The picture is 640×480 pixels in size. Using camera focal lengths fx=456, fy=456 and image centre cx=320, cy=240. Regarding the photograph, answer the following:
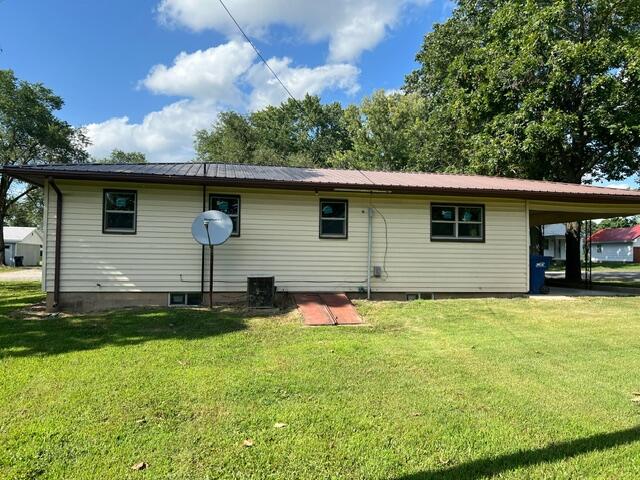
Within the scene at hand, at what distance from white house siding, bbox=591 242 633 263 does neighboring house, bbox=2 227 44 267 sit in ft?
182

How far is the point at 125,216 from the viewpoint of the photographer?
31.1ft

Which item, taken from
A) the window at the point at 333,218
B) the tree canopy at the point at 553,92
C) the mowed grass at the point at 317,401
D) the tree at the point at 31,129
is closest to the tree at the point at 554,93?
the tree canopy at the point at 553,92

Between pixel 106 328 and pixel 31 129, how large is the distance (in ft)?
84.3

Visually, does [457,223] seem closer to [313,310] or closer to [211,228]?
[313,310]

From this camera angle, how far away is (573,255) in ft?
56.1

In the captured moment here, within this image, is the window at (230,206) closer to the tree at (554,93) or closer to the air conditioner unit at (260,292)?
the air conditioner unit at (260,292)

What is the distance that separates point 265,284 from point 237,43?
5476 mm

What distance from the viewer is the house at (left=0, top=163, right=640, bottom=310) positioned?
30.4 ft

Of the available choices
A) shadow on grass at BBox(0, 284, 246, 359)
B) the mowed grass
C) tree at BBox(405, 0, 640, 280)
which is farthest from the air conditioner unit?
tree at BBox(405, 0, 640, 280)

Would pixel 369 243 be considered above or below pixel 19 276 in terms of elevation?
above

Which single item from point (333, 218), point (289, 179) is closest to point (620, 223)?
point (333, 218)

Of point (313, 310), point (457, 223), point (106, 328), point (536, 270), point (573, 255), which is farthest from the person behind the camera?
point (573, 255)

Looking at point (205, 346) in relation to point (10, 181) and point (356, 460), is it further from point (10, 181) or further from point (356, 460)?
point (10, 181)

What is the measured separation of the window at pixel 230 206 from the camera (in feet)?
32.2
